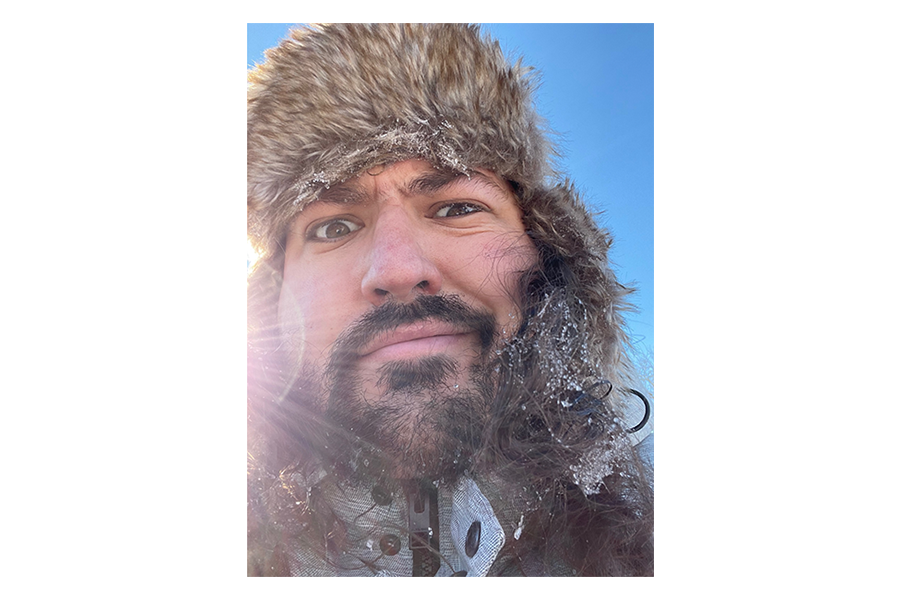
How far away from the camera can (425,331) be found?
921 millimetres

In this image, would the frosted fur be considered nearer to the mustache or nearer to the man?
the man

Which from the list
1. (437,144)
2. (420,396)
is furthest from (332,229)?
(420,396)

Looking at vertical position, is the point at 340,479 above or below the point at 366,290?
below

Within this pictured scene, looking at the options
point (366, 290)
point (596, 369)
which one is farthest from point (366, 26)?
point (596, 369)

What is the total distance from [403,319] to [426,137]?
0.40 metres

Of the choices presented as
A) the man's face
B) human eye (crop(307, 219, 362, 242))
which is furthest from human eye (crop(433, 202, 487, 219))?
human eye (crop(307, 219, 362, 242))

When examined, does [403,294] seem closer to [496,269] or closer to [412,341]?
[412,341]

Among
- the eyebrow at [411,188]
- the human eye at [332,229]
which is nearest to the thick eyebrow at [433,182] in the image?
the eyebrow at [411,188]

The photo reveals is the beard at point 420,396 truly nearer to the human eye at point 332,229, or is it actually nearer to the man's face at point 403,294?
the man's face at point 403,294

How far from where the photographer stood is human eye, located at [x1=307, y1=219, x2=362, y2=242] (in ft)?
3.18
